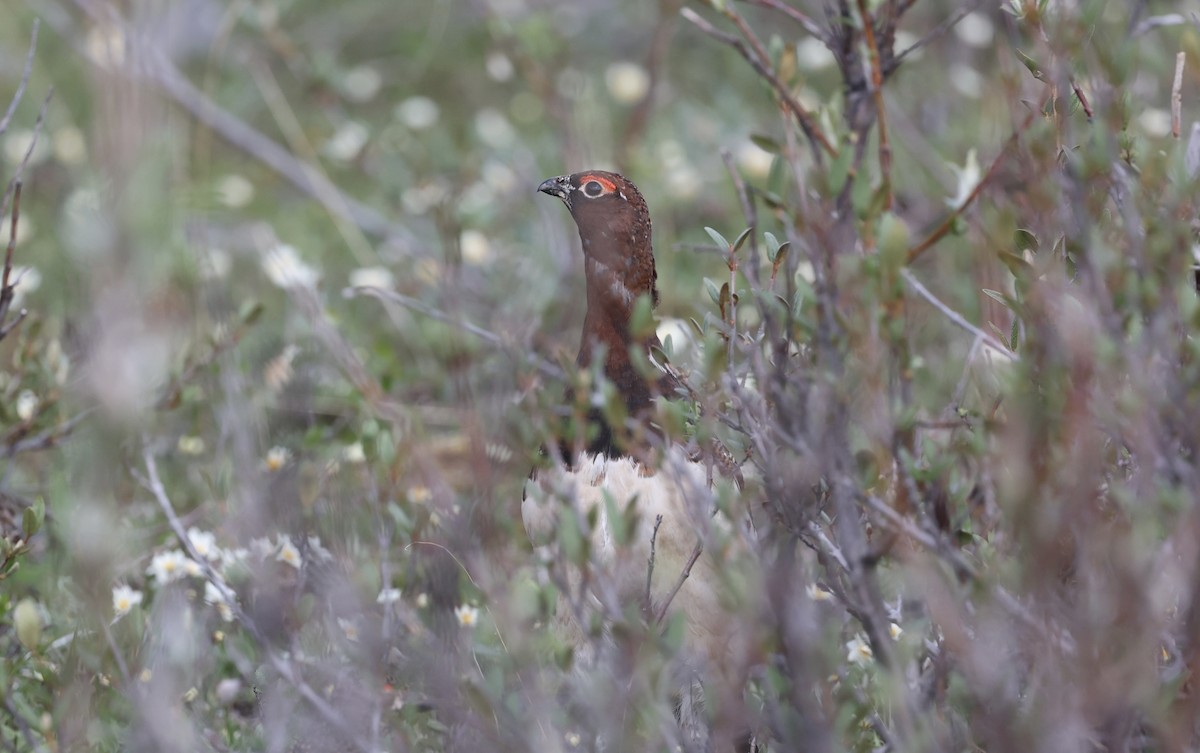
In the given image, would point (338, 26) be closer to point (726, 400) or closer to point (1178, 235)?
point (726, 400)

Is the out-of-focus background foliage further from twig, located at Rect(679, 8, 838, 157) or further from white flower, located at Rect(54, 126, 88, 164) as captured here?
white flower, located at Rect(54, 126, 88, 164)

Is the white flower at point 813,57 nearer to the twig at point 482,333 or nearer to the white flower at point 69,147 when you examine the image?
the twig at point 482,333

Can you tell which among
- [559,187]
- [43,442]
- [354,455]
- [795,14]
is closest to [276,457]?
[354,455]

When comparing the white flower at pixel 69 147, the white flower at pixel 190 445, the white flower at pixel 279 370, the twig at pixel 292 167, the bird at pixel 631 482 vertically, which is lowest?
the white flower at pixel 69 147

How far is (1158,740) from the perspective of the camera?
164cm

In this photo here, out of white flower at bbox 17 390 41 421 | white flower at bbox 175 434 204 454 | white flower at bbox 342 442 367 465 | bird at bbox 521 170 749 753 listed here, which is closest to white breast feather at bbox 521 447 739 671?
bird at bbox 521 170 749 753

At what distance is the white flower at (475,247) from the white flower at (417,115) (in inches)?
62.0

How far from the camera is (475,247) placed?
17.1 ft

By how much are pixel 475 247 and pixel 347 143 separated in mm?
1558

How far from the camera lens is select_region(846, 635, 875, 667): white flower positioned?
2.60m

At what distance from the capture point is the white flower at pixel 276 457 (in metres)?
3.40

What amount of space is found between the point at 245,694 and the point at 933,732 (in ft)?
5.53

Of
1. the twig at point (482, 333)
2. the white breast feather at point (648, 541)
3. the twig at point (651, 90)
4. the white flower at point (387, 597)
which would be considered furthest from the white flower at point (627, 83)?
the white flower at point (387, 597)

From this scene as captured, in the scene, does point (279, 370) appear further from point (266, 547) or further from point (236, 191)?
point (236, 191)
